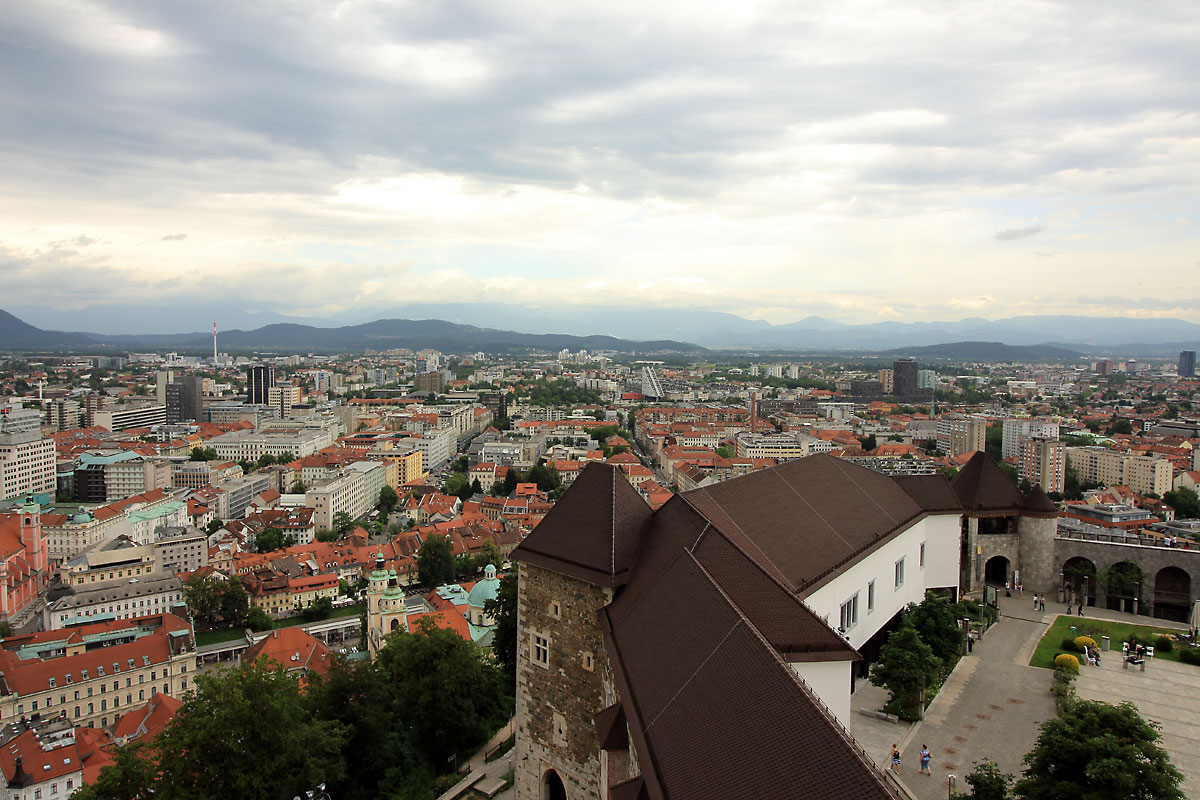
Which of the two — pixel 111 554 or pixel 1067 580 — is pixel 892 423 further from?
pixel 111 554

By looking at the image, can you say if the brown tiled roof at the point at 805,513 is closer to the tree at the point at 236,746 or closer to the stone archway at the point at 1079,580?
the stone archway at the point at 1079,580

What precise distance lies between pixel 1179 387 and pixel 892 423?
74.7 meters

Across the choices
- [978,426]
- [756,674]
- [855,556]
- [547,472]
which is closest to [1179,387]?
[978,426]

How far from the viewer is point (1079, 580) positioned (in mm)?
22031

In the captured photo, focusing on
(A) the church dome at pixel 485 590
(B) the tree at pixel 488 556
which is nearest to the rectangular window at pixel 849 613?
(A) the church dome at pixel 485 590

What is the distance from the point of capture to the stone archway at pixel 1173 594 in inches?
818

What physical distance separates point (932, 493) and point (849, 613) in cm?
741

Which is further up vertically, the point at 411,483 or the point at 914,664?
the point at 914,664

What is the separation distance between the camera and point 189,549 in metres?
42.7

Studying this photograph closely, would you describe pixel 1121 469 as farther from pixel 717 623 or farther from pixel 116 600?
pixel 116 600

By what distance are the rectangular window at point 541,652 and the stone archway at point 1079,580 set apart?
679 inches

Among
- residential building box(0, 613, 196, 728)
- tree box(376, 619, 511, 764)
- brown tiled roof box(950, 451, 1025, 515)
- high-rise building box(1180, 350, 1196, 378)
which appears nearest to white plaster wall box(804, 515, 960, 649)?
brown tiled roof box(950, 451, 1025, 515)

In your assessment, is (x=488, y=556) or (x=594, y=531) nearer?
(x=594, y=531)

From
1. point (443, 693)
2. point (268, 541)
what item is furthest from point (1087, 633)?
point (268, 541)
